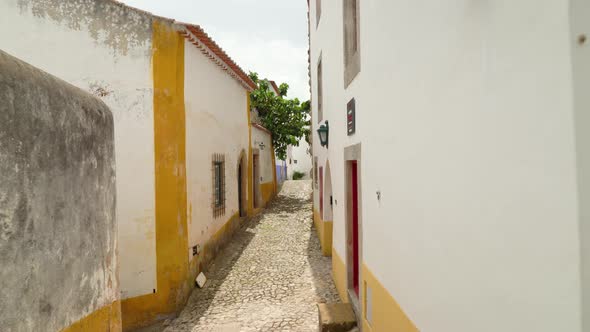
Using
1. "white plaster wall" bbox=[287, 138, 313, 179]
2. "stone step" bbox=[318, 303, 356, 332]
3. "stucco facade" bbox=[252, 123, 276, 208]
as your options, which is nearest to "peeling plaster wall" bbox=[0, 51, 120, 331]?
"stone step" bbox=[318, 303, 356, 332]

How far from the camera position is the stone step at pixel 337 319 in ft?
15.3

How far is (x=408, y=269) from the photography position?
2775 millimetres

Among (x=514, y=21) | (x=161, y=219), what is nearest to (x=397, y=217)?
(x=514, y=21)

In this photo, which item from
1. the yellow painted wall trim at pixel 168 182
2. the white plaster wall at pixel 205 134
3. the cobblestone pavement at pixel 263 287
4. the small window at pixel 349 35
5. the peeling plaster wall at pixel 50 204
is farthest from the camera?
the white plaster wall at pixel 205 134

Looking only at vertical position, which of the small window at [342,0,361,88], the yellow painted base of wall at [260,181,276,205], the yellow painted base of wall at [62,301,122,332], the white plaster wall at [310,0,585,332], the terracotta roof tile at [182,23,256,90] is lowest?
Answer: the yellow painted base of wall at [62,301,122,332]

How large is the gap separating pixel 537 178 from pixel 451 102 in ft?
2.75

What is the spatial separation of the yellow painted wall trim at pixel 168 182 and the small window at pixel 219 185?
8.00 ft

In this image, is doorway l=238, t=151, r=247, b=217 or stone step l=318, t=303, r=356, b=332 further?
A: doorway l=238, t=151, r=247, b=217

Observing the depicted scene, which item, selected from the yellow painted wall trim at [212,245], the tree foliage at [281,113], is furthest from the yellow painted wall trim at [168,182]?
A: the tree foliage at [281,113]

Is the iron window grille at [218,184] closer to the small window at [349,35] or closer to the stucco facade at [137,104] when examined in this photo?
the stucco facade at [137,104]

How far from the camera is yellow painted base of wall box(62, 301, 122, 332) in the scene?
9.71 feet

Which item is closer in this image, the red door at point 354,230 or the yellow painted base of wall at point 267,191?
the red door at point 354,230

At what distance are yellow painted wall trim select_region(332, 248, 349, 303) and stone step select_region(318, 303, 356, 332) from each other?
56cm

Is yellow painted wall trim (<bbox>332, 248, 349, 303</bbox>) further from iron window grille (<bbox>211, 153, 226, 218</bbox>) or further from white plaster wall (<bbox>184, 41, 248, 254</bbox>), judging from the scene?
iron window grille (<bbox>211, 153, 226, 218</bbox>)
